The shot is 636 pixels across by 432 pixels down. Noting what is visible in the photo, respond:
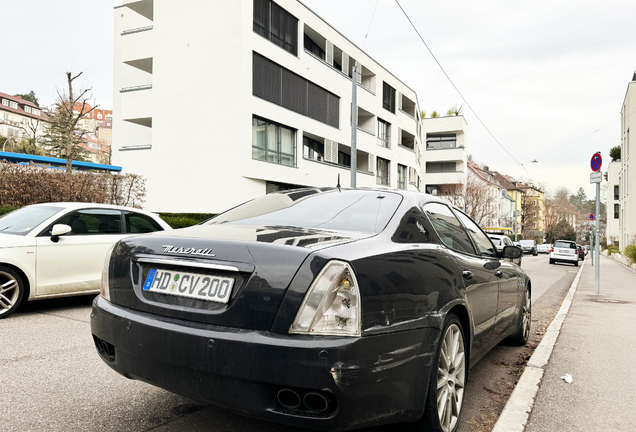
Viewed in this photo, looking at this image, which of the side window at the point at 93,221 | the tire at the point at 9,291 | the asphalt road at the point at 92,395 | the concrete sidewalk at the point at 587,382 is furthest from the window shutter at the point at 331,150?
the asphalt road at the point at 92,395

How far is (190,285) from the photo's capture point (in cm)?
261

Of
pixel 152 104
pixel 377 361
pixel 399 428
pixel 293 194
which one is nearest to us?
pixel 377 361

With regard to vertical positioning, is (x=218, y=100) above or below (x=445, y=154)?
below

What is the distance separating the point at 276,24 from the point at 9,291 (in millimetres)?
21632

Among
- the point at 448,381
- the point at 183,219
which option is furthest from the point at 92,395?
the point at 183,219

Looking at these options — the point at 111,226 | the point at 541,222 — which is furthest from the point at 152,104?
the point at 541,222

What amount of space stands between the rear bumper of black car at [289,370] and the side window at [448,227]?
1.02 metres

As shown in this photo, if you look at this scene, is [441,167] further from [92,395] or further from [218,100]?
[92,395]

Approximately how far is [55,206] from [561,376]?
6.51 meters

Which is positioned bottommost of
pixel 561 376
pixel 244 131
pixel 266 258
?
pixel 561 376

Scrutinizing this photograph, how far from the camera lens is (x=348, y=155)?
118 ft

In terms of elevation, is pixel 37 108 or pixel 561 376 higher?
pixel 37 108

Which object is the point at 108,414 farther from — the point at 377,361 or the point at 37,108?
the point at 37,108

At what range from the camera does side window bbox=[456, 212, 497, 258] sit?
4.29 metres
